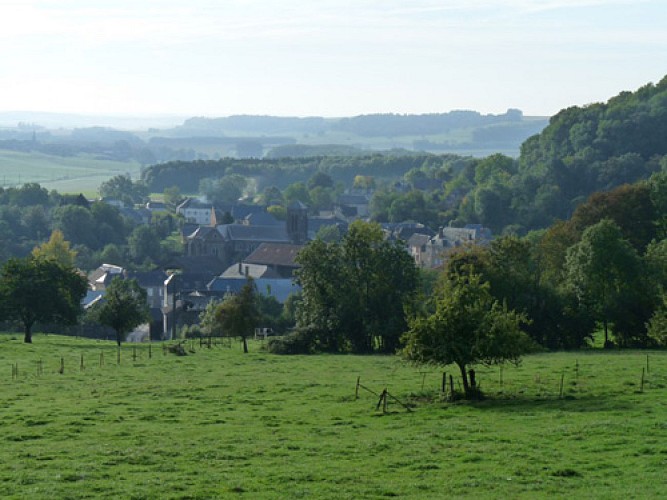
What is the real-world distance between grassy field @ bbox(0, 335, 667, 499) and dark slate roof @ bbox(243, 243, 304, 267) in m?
88.4

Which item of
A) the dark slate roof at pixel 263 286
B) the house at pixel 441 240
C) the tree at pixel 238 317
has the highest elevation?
the house at pixel 441 240

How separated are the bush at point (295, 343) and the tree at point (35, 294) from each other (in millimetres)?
12867

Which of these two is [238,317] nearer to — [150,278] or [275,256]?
[150,278]

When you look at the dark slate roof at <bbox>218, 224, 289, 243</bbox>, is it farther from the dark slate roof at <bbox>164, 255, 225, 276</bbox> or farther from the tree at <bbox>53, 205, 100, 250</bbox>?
the dark slate roof at <bbox>164, 255, 225, 276</bbox>

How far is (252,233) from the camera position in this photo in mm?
173625

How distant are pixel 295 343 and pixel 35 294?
49.0ft

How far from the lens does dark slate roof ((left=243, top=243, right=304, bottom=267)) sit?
138 m

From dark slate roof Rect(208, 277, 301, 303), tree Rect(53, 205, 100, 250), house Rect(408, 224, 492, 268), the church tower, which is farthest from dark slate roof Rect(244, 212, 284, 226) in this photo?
dark slate roof Rect(208, 277, 301, 303)

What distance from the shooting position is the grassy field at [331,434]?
25906 mm

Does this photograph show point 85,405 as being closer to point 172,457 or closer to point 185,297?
point 172,457

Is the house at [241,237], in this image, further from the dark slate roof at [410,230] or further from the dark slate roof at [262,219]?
the dark slate roof at [410,230]

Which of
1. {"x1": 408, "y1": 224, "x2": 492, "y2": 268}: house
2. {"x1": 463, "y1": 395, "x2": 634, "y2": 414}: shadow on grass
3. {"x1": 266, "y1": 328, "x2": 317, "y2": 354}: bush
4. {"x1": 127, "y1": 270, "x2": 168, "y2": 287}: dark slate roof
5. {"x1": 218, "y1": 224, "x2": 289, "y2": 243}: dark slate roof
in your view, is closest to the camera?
{"x1": 463, "y1": 395, "x2": 634, "y2": 414}: shadow on grass

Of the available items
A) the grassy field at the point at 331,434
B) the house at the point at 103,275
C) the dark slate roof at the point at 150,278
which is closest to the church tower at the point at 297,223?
the house at the point at 103,275

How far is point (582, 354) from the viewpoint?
179 feet
